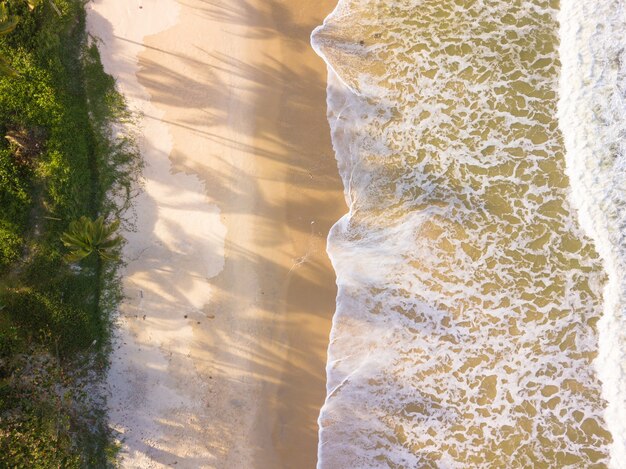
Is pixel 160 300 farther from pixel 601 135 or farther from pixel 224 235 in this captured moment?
pixel 601 135

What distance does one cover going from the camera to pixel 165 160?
10805mm

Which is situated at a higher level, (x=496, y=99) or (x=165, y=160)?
(x=496, y=99)

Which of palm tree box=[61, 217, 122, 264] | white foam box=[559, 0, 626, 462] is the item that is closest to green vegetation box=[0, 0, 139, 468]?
palm tree box=[61, 217, 122, 264]

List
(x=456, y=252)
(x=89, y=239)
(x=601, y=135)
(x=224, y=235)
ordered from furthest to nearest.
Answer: (x=601, y=135) < (x=224, y=235) < (x=456, y=252) < (x=89, y=239)

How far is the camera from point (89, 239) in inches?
388

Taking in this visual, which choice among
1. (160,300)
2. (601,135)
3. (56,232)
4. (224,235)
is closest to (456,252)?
A: (601,135)

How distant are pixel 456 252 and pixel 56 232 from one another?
882 cm

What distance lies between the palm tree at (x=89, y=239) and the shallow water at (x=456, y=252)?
472cm

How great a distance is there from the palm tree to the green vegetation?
0.07ft

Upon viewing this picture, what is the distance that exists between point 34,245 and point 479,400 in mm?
10239

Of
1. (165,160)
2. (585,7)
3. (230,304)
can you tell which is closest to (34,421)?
(230,304)

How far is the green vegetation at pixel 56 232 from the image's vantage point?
10117mm

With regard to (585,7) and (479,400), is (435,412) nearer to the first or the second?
(479,400)

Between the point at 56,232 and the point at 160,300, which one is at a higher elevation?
the point at 56,232
